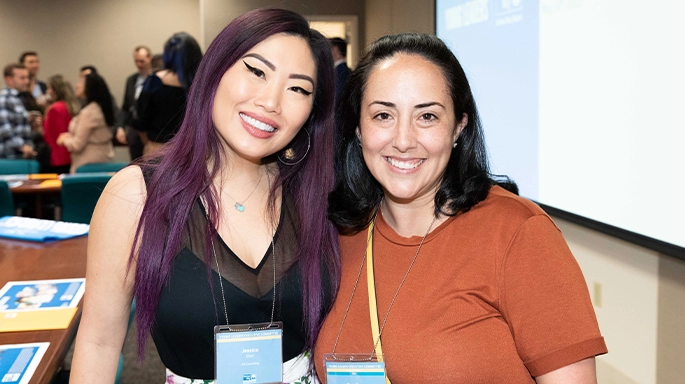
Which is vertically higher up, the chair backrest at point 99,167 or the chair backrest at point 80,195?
the chair backrest at point 99,167

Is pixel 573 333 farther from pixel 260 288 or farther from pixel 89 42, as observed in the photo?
pixel 89 42

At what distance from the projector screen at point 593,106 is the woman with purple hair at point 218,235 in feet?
5.43

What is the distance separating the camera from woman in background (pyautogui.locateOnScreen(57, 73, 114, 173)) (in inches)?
237

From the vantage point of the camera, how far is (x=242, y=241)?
5.65 feet

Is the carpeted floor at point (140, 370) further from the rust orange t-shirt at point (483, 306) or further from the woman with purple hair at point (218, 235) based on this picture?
the rust orange t-shirt at point (483, 306)

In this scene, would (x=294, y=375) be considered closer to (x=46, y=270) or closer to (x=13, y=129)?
(x=46, y=270)

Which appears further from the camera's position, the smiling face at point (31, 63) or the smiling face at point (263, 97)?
the smiling face at point (31, 63)

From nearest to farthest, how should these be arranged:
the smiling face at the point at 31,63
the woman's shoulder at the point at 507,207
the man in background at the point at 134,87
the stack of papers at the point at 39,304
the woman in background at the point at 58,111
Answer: the woman's shoulder at the point at 507,207, the stack of papers at the point at 39,304, the woman in background at the point at 58,111, the man in background at the point at 134,87, the smiling face at the point at 31,63

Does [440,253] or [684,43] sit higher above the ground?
[684,43]

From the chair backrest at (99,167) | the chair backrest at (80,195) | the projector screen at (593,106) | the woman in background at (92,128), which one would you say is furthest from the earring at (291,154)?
the woman in background at (92,128)

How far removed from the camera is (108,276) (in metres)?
1.59

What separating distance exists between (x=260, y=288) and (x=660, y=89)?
2.00 metres

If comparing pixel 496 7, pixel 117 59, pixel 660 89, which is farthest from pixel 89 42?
pixel 660 89

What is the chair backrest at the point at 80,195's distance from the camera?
167 inches
